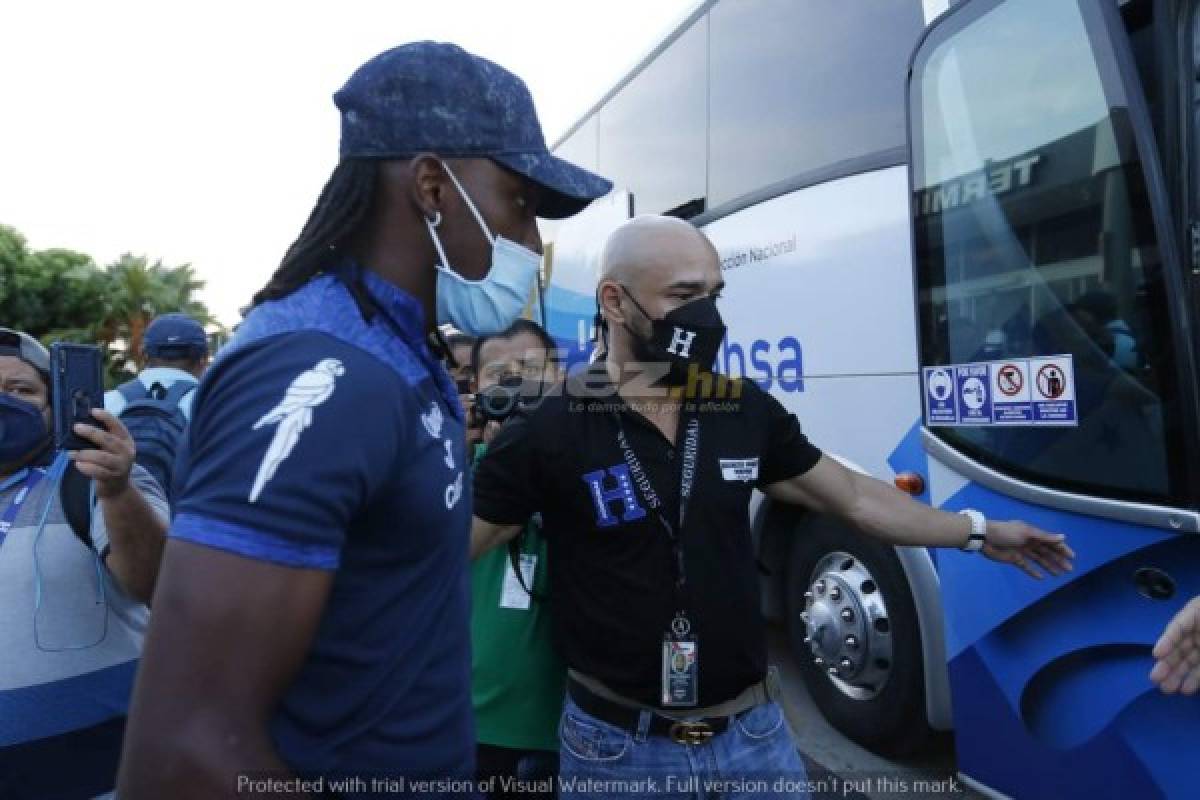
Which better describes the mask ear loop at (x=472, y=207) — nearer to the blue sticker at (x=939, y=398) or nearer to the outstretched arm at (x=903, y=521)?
the outstretched arm at (x=903, y=521)

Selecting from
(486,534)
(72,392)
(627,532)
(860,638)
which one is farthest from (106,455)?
(860,638)

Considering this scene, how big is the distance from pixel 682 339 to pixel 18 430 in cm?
151

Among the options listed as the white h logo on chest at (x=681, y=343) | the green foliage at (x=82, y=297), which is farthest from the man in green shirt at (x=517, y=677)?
the green foliage at (x=82, y=297)

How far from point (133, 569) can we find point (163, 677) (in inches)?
42.7

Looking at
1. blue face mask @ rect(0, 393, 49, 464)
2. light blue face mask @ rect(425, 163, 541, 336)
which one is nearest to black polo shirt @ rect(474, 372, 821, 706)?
light blue face mask @ rect(425, 163, 541, 336)

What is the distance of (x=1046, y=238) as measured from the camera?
2.57 metres

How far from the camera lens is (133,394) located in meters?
4.84

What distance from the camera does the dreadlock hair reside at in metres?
1.15

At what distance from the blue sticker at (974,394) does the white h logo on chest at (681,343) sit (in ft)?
4.16

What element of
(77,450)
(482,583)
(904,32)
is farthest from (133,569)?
(904,32)

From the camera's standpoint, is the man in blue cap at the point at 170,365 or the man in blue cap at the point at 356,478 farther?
the man in blue cap at the point at 170,365

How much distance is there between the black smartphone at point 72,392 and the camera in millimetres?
1615

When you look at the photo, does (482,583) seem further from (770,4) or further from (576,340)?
(576,340)

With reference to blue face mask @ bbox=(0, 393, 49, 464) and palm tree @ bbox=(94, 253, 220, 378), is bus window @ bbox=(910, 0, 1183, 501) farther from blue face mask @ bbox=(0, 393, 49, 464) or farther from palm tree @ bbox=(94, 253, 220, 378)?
palm tree @ bbox=(94, 253, 220, 378)
